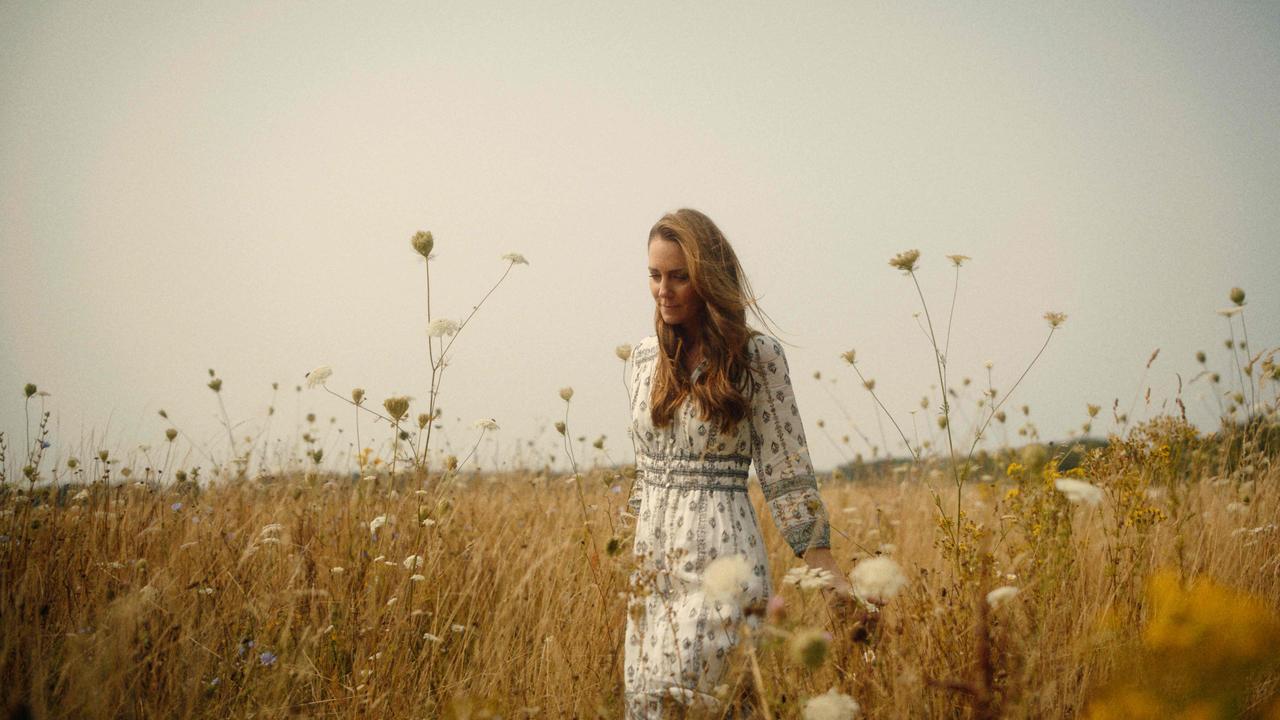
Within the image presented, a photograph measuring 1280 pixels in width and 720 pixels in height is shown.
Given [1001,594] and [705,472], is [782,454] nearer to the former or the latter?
[705,472]

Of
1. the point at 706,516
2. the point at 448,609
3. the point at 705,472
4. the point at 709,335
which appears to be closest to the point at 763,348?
the point at 709,335

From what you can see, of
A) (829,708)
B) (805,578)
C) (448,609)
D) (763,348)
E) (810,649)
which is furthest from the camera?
(448,609)

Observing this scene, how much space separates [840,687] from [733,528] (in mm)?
559

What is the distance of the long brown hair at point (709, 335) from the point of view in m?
2.13

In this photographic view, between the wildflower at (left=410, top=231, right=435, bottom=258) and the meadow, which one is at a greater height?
the wildflower at (left=410, top=231, right=435, bottom=258)

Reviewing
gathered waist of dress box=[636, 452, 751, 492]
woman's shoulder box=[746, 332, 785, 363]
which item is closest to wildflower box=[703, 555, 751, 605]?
gathered waist of dress box=[636, 452, 751, 492]

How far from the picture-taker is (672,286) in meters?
2.32

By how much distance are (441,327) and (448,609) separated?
1397mm

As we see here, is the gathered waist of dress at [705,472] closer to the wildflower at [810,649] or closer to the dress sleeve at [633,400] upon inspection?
the dress sleeve at [633,400]

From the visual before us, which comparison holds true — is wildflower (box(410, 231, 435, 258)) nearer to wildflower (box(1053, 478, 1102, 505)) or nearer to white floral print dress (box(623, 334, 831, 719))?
white floral print dress (box(623, 334, 831, 719))

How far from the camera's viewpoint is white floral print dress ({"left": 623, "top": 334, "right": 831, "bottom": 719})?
70.1 inches

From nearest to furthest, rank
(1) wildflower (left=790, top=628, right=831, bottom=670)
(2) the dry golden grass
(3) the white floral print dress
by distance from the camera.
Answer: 1. (1) wildflower (left=790, top=628, right=831, bottom=670)
2. (2) the dry golden grass
3. (3) the white floral print dress

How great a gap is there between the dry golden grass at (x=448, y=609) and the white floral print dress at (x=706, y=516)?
0.14 meters

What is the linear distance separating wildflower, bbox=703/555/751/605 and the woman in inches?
18.6
